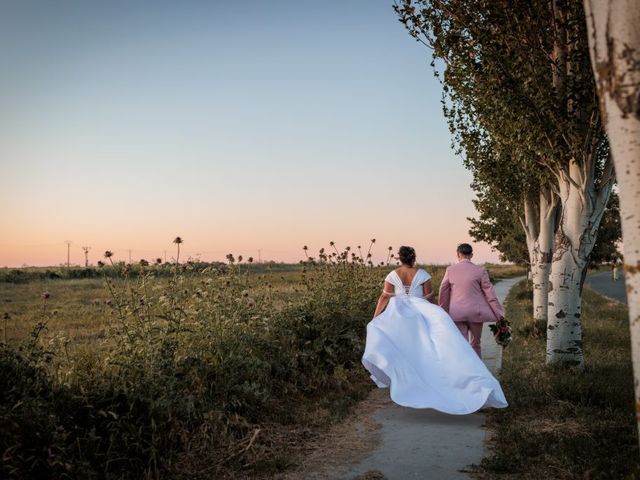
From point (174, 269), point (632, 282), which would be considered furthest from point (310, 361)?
point (632, 282)

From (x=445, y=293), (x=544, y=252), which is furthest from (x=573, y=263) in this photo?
(x=544, y=252)

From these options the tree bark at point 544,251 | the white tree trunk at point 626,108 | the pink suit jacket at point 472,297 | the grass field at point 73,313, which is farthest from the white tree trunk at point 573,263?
the white tree trunk at point 626,108

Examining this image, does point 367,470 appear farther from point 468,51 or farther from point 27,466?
point 468,51

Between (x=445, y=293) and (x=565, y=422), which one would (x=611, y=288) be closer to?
(x=445, y=293)

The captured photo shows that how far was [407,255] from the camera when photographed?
1034 cm

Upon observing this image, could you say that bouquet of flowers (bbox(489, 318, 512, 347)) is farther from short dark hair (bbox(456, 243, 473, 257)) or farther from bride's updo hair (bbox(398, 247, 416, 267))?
bride's updo hair (bbox(398, 247, 416, 267))

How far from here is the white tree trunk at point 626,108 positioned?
4.35 meters

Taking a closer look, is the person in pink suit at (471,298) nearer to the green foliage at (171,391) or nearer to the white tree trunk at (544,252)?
the green foliage at (171,391)

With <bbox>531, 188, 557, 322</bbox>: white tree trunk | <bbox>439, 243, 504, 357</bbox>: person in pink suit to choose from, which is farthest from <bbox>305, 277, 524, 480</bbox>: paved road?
<bbox>531, 188, 557, 322</bbox>: white tree trunk

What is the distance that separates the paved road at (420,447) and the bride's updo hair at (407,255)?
229cm

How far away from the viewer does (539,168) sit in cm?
1332

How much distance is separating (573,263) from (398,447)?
6.12 metres

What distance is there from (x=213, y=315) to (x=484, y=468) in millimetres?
4266

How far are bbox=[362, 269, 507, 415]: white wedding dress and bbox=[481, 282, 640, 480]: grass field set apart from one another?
0.51m
